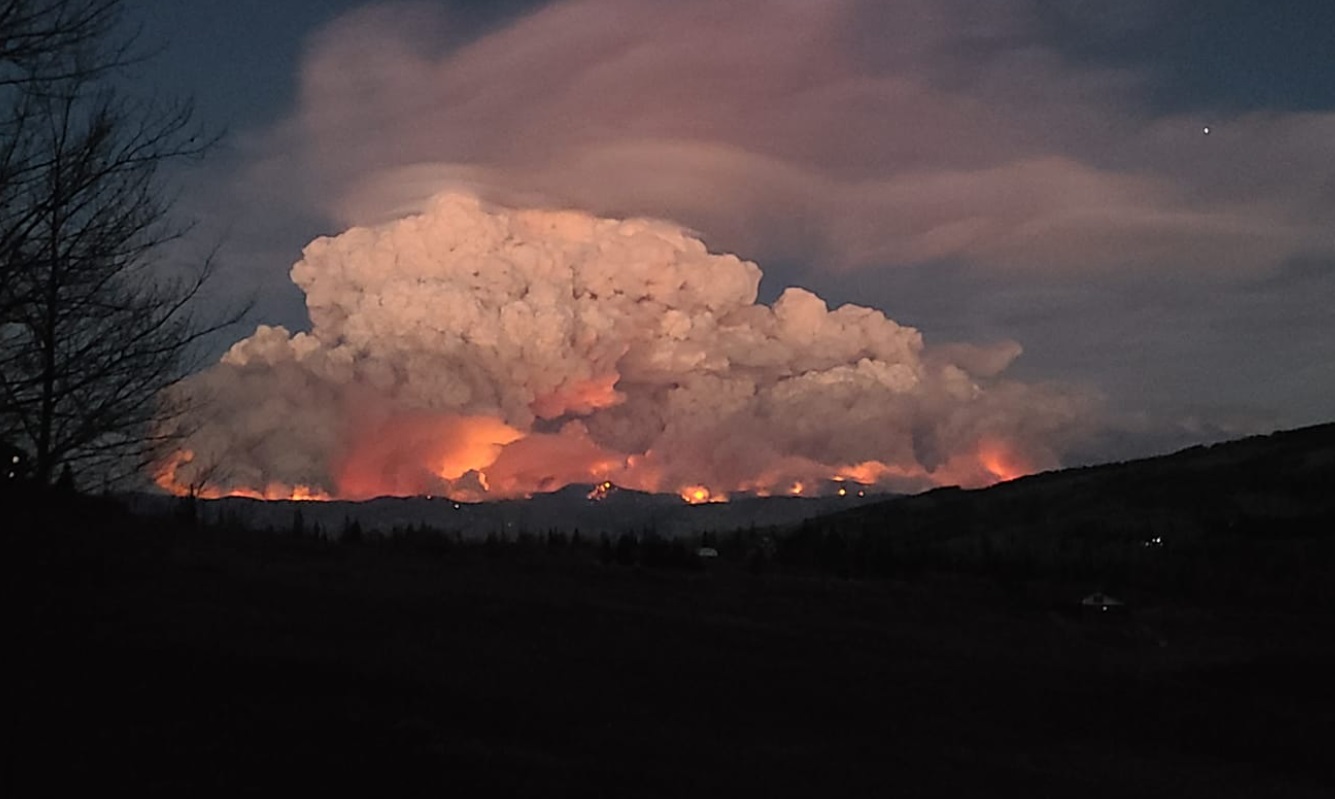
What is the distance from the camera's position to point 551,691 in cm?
1694

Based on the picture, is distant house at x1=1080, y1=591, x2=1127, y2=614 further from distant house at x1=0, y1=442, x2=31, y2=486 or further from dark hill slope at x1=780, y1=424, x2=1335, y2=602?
distant house at x1=0, y1=442, x2=31, y2=486

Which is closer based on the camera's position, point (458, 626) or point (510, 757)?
point (510, 757)

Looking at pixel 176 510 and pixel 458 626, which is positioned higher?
pixel 176 510

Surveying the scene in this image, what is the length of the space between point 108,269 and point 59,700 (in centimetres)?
426

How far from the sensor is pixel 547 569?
3509cm

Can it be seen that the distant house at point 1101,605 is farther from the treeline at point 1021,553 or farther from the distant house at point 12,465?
the distant house at point 12,465

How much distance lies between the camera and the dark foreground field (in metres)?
10.7

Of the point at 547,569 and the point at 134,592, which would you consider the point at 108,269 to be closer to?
the point at 134,592

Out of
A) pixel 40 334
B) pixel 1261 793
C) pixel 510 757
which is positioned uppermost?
pixel 40 334

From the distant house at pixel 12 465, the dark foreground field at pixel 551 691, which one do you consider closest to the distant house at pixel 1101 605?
the dark foreground field at pixel 551 691

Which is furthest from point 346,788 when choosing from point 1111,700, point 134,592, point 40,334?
point 1111,700

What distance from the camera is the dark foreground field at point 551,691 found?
10.7 m

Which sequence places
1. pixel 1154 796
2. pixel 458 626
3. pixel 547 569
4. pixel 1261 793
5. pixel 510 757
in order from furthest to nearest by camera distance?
pixel 547 569 < pixel 458 626 < pixel 1261 793 < pixel 1154 796 < pixel 510 757

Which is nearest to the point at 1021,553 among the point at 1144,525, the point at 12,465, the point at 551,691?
the point at 1144,525
